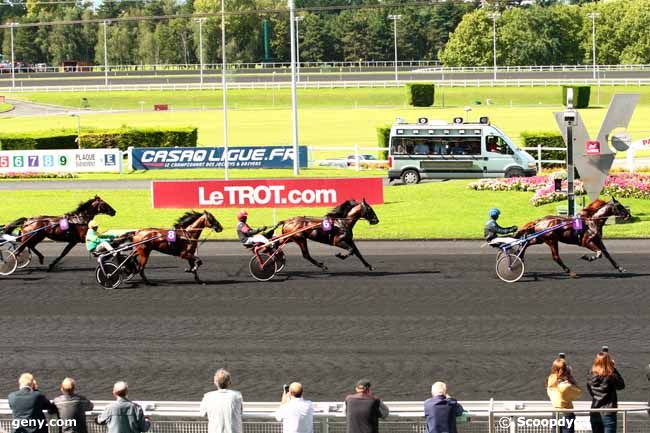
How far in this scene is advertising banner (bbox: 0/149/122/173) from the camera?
40.9 metres

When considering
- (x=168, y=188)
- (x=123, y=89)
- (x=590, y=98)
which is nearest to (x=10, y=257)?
(x=168, y=188)

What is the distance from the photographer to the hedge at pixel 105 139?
46.3 meters

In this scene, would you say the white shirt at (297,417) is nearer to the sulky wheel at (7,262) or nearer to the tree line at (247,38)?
the sulky wheel at (7,262)

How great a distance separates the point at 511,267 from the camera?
18.9 metres

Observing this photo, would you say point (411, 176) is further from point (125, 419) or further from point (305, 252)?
point (125, 419)

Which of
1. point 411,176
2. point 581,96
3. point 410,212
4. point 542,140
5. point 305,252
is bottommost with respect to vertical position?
point 410,212

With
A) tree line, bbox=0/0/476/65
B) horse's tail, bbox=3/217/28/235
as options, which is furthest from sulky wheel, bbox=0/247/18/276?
tree line, bbox=0/0/476/65

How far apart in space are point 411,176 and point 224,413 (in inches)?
1036

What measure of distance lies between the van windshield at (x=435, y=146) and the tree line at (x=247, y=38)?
333ft

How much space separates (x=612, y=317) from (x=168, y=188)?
491 inches

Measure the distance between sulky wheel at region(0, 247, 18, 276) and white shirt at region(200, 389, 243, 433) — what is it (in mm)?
12397

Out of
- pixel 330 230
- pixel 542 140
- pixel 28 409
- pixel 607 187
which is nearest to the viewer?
pixel 28 409

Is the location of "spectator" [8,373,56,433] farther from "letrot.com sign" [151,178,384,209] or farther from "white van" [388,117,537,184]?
"white van" [388,117,537,184]

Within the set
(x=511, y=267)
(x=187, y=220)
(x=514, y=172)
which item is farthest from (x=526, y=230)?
(x=514, y=172)
